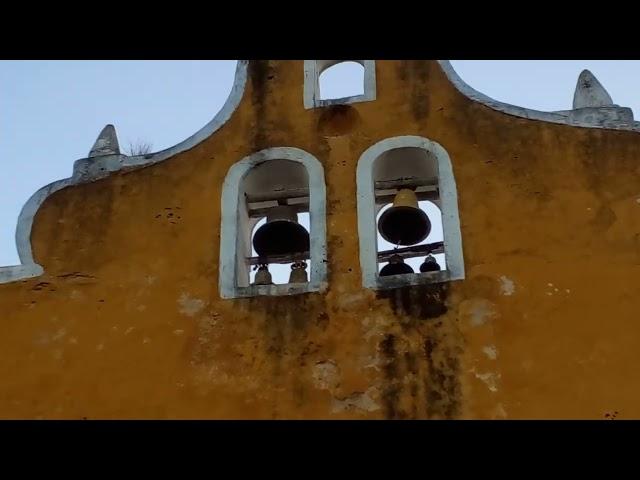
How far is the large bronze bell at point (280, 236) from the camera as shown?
804 centimetres

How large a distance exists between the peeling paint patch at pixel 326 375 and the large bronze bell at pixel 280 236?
1427 mm

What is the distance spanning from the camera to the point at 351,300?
698cm

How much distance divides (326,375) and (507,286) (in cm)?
133

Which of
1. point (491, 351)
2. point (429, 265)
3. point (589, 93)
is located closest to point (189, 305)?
point (429, 265)

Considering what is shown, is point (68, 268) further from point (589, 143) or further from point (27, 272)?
point (589, 143)

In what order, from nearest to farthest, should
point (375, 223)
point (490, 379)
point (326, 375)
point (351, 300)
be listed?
point (490, 379) < point (326, 375) < point (351, 300) < point (375, 223)

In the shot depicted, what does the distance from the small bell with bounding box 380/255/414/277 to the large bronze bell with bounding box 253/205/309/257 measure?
2.08ft

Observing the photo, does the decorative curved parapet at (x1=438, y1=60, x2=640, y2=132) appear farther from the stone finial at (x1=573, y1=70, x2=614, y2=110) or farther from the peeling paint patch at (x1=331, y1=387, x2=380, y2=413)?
the peeling paint patch at (x1=331, y1=387, x2=380, y2=413)

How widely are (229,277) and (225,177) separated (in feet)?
3.08

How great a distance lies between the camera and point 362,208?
745cm

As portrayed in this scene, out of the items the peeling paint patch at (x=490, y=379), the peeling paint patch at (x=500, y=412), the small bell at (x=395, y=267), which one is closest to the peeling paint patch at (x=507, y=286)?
the peeling paint patch at (x=490, y=379)

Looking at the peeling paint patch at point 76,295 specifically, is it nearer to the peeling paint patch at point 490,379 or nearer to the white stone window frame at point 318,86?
the white stone window frame at point 318,86

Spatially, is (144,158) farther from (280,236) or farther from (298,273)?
(298,273)
